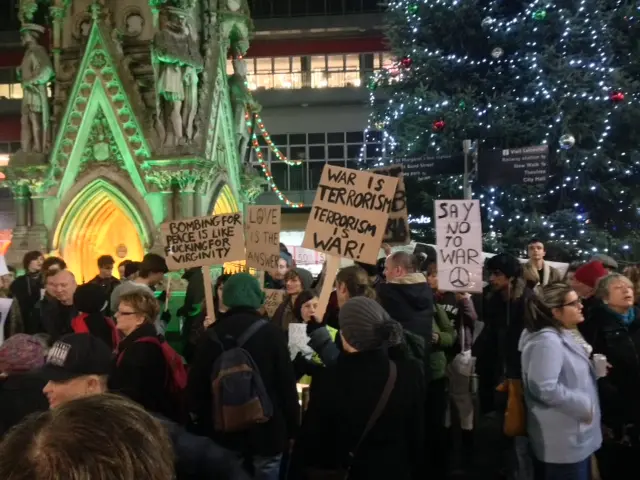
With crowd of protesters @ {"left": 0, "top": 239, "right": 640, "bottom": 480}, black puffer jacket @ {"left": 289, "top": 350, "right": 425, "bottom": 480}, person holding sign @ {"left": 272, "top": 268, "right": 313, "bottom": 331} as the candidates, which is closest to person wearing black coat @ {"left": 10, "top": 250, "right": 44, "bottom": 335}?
crowd of protesters @ {"left": 0, "top": 239, "right": 640, "bottom": 480}

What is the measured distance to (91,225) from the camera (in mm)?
13055

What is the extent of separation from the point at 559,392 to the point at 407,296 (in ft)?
5.09

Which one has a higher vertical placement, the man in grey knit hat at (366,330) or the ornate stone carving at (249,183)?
the ornate stone carving at (249,183)

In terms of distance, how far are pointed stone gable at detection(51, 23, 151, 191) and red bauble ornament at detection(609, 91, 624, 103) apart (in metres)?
9.14

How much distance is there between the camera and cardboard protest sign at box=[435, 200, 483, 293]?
6.26 m

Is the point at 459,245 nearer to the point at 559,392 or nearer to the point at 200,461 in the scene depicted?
the point at 559,392

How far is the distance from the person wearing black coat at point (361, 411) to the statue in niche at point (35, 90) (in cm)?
1093

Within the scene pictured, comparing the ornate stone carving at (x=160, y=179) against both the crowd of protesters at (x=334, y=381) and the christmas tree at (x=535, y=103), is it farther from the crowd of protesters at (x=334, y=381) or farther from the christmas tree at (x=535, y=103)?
the crowd of protesters at (x=334, y=381)

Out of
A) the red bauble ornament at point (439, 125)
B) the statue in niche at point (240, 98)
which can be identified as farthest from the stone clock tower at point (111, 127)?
the red bauble ornament at point (439, 125)

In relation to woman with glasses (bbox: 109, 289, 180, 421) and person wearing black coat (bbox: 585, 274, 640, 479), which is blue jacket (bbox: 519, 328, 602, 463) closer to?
person wearing black coat (bbox: 585, 274, 640, 479)

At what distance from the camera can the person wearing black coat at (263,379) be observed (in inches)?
145

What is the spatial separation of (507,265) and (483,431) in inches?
89.1

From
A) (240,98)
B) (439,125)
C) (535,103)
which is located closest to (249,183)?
(240,98)

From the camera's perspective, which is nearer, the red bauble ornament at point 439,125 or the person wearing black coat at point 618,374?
the person wearing black coat at point 618,374
